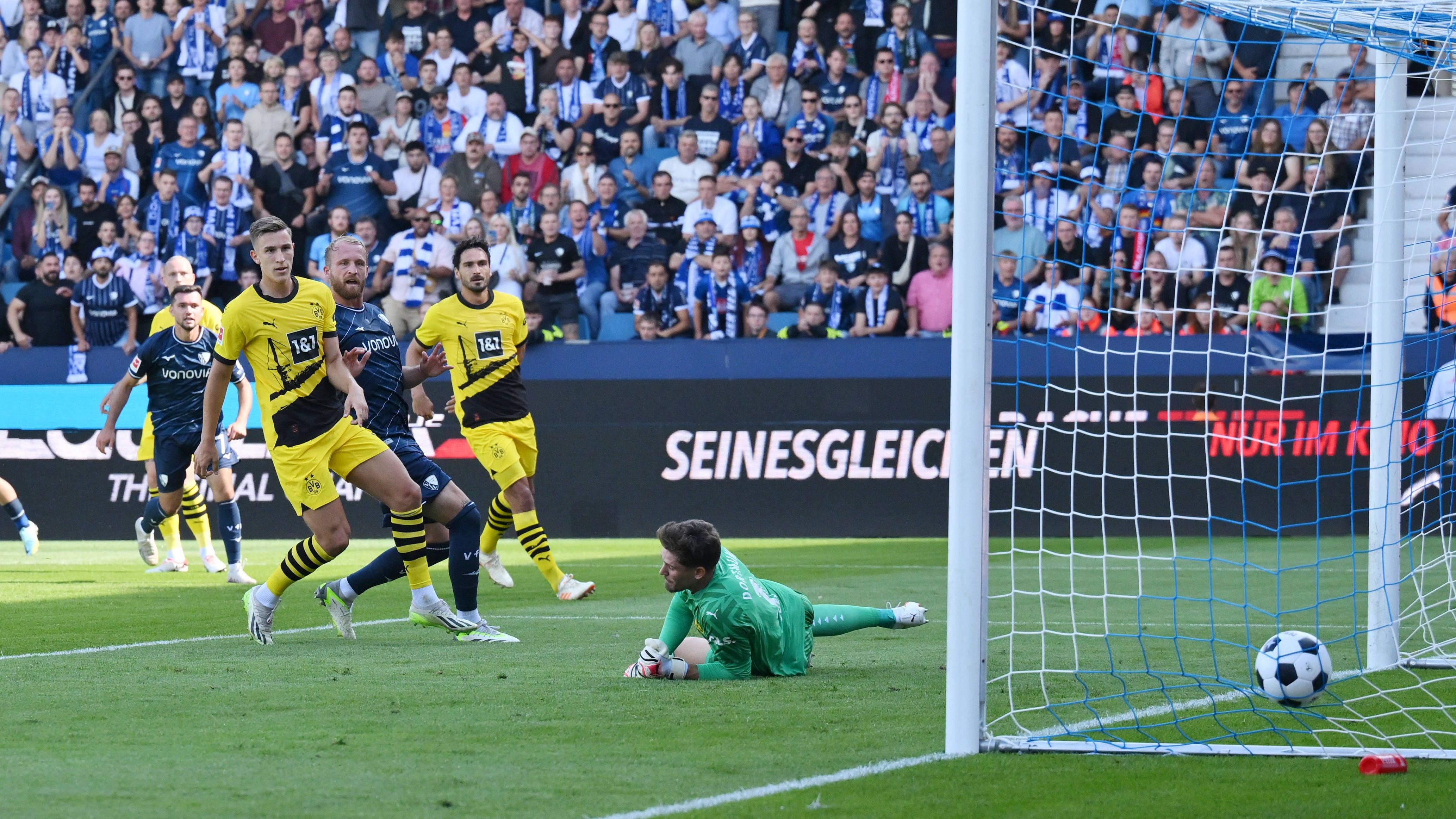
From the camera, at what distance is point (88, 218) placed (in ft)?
65.2

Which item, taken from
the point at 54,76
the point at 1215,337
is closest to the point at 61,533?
the point at 54,76

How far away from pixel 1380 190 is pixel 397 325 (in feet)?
42.0

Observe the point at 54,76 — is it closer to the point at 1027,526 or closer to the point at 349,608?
the point at 1027,526

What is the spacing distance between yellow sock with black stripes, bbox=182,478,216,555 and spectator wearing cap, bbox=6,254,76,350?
637cm

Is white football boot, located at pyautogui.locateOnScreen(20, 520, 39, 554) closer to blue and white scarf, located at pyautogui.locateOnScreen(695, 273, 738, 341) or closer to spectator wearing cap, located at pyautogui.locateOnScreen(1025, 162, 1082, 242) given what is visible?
blue and white scarf, located at pyautogui.locateOnScreen(695, 273, 738, 341)

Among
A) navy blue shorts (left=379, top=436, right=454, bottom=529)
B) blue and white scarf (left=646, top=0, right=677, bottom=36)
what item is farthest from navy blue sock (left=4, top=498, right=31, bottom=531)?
blue and white scarf (left=646, top=0, right=677, bottom=36)

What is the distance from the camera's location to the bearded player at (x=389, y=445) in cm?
810

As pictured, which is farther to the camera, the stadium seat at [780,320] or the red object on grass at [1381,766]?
the stadium seat at [780,320]

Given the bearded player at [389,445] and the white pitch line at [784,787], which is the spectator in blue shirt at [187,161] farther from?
the white pitch line at [784,787]

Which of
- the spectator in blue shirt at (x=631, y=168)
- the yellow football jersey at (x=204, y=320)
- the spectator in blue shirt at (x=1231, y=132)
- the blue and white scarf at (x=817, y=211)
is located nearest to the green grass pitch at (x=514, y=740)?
the yellow football jersey at (x=204, y=320)

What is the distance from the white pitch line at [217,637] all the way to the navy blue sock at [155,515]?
3889 millimetres

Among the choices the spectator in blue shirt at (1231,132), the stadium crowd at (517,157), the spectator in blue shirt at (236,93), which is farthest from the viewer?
the spectator in blue shirt at (236,93)

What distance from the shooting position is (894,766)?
468cm

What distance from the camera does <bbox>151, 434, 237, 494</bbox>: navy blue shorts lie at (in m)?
12.0
